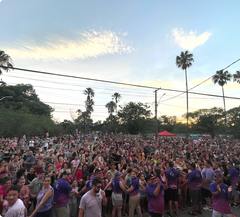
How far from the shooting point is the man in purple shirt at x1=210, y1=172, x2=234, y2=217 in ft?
22.7

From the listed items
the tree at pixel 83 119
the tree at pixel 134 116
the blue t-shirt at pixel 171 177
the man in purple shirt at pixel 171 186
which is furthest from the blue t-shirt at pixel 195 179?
the tree at pixel 83 119

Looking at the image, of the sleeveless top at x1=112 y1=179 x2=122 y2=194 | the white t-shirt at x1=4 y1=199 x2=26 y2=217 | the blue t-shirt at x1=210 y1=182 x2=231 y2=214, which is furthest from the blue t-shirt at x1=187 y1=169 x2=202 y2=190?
the white t-shirt at x1=4 y1=199 x2=26 y2=217

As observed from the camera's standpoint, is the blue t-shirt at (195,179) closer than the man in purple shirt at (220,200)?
No

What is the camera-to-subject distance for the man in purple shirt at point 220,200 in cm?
692

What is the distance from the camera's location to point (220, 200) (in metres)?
6.99

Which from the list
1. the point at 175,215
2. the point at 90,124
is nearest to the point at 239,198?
the point at 175,215

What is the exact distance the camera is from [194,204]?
10258mm

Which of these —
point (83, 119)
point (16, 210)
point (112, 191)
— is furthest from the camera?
point (83, 119)

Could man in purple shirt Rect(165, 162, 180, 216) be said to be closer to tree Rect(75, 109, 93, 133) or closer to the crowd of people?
the crowd of people

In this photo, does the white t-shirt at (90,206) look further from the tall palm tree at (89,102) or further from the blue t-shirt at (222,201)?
the tall palm tree at (89,102)

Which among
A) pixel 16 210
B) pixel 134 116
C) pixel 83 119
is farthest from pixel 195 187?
pixel 83 119

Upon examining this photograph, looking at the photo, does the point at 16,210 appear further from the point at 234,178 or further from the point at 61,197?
the point at 234,178

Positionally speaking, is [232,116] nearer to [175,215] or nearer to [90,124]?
[90,124]

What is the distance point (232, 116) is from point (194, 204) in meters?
79.1
